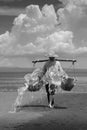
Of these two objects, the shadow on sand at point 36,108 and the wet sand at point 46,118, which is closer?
the wet sand at point 46,118

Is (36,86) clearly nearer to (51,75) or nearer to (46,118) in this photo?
(51,75)

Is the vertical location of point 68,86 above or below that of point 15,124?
above

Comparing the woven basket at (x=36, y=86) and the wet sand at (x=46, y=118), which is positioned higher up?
the woven basket at (x=36, y=86)

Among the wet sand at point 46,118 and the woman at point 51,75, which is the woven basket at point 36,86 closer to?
the woman at point 51,75

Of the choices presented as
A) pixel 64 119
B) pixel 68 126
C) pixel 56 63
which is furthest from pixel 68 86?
pixel 68 126

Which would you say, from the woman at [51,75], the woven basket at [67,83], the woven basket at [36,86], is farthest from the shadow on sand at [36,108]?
the woven basket at [67,83]

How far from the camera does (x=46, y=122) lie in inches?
442

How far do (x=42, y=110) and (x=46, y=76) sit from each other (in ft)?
4.40

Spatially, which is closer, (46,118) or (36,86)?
(46,118)

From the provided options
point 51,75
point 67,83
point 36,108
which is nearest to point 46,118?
point 36,108

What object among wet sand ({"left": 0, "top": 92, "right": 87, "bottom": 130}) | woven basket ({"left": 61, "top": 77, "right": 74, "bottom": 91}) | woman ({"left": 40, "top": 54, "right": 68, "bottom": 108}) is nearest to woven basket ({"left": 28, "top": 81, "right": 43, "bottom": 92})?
woman ({"left": 40, "top": 54, "right": 68, "bottom": 108})

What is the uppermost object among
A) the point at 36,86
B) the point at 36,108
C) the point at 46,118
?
the point at 36,86

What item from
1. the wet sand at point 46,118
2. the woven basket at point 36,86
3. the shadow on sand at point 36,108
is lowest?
the wet sand at point 46,118

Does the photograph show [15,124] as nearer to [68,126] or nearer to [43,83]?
[68,126]
